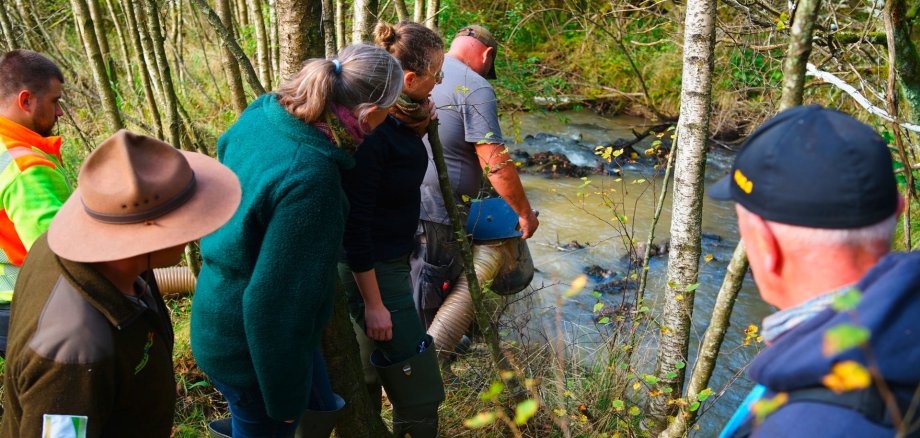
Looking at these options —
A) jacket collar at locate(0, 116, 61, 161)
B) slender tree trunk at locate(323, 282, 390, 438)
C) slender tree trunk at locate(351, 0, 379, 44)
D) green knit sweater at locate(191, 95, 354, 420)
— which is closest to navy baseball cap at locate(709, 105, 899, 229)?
green knit sweater at locate(191, 95, 354, 420)

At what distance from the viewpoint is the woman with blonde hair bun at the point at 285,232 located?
169 centimetres

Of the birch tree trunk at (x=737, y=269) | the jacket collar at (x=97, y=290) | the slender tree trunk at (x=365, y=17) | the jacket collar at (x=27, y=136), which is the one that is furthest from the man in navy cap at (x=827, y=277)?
the jacket collar at (x=27, y=136)

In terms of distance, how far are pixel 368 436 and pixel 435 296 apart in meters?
1.06

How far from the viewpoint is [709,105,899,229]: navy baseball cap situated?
1.02m

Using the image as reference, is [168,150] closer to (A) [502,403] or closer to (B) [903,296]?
(B) [903,296]

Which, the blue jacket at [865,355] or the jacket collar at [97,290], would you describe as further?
the jacket collar at [97,290]

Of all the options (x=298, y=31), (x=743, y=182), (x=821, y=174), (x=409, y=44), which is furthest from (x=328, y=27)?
(x=821, y=174)

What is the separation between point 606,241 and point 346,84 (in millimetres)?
5641

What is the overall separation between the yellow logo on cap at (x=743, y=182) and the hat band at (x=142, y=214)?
4.05ft

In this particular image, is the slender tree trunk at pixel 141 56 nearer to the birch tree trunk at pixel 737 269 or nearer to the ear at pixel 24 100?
the ear at pixel 24 100

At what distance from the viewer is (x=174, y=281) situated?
167 inches

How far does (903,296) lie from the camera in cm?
96

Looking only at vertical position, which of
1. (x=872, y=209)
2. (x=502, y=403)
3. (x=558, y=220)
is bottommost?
(x=558, y=220)

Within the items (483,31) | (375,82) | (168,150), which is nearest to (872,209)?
(375,82)
